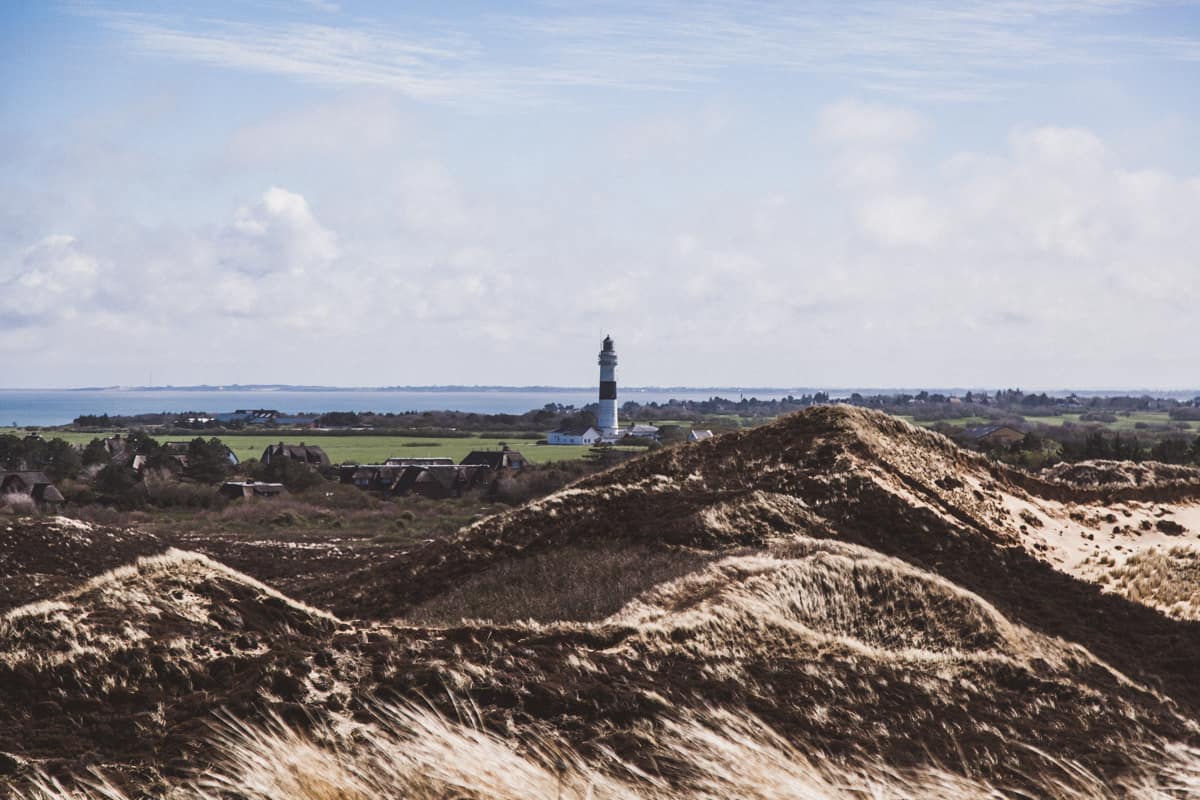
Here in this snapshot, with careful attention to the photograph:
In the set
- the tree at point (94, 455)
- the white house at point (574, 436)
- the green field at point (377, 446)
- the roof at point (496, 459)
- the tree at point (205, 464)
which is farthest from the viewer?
the white house at point (574, 436)

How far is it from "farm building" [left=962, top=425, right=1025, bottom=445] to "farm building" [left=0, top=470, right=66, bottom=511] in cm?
4614

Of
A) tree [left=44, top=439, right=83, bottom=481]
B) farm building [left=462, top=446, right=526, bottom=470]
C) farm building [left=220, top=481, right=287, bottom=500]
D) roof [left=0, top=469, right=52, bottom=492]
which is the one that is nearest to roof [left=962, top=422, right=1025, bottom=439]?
farm building [left=462, top=446, right=526, bottom=470]

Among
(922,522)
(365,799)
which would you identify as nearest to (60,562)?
(922,522)

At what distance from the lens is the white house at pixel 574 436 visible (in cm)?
9131

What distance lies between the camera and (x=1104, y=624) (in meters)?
16.9

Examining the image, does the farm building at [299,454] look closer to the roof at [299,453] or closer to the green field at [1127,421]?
the roof at [299,453]

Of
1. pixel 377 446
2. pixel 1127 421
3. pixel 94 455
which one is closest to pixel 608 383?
pixel 377 446

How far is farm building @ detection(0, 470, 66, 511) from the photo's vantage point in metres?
45.6

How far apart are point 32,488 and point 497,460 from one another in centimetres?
2343

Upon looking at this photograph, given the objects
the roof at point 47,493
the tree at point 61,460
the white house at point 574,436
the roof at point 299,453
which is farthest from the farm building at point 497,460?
the white house at point 574,436

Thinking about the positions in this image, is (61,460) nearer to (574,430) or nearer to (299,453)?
(299,453)

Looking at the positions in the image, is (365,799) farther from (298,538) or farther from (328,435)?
(328,435)

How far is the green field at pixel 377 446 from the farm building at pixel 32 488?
19410mm

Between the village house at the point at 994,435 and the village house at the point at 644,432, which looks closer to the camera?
the village house at the point at 994,435
